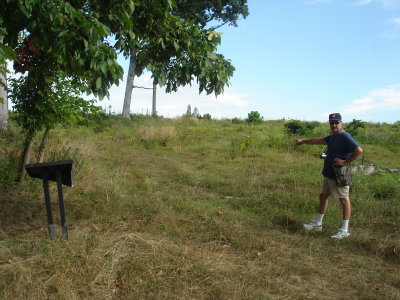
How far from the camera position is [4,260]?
369 cm

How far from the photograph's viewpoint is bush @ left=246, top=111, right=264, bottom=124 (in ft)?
68.8

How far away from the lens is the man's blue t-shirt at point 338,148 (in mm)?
5074

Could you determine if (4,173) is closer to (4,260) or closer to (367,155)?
(4,260)

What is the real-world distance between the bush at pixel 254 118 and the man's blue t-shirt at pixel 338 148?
1560cm

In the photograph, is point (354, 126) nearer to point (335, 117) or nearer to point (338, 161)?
point (335, 117)

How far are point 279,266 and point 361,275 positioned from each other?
2.99 ft

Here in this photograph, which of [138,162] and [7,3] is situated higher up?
[7,3]

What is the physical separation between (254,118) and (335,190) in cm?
1616

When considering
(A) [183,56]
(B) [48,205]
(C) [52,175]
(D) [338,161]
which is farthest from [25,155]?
(D) [338,161]

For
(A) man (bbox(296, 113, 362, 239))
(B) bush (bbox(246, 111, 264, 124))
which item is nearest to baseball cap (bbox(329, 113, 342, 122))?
(A) man (bbox(296, 113, 362, 239))

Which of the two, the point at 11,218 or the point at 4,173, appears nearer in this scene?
the point at 11,218

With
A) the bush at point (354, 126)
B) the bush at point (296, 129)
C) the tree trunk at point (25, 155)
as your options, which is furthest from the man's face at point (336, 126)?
the bush at point (354, 126)

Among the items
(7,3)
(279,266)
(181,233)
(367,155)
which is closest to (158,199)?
(181,233)

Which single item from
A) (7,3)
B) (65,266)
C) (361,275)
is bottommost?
(361,275)
